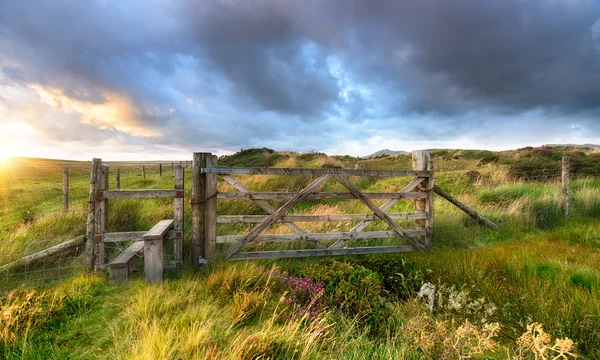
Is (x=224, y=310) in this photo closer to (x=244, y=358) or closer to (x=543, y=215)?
(x=244, y=358)

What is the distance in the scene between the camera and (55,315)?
12.0ft

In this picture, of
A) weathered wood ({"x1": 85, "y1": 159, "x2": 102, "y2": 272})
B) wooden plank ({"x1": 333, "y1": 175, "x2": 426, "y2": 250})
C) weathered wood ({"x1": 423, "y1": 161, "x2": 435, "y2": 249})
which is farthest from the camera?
weathered wood ({"x1": 423, "y1": 161, "x2": 435, "y2": 249})

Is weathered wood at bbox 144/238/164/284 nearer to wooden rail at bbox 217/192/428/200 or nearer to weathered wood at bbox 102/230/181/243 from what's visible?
weathered wood at bbox 102/230/181/243

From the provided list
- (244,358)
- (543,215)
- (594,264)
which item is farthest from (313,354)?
(543,215)

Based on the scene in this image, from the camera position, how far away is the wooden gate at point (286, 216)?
5715 mm

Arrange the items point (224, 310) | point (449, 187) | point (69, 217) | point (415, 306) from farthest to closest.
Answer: point (449, 187) < point (69, 217) < point (415, 306) < point (224, 310)

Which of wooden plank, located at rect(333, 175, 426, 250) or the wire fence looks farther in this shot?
wooden plank, located at rect(333, 175, 426, 250)

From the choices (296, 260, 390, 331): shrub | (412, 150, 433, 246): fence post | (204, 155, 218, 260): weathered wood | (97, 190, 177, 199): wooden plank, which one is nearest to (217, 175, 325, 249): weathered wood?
(204, 155, 218, 260): weathered wood

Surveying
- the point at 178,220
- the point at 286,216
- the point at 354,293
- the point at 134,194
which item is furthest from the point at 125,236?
the point at 354,293

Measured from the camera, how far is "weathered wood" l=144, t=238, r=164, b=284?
470cm

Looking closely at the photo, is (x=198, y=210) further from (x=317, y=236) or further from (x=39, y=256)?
(x=39, y=256)

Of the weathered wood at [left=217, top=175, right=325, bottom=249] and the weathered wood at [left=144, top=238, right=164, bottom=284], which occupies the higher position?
the weathered wood at [left=217, top=175, right=325, bottom=249]

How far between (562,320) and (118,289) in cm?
621

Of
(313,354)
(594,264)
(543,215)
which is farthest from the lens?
(543,215)
